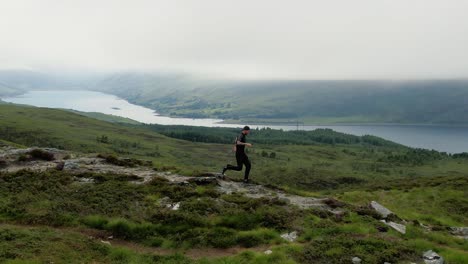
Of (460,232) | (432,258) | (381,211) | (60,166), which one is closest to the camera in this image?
(432,258)

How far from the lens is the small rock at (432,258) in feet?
56.5

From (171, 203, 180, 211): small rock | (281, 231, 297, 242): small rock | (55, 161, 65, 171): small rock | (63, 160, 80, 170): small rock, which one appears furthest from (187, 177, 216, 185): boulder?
(55, 161, 65, 171): small rock

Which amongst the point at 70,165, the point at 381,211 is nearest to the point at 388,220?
the point at 381,211

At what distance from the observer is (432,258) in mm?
17578

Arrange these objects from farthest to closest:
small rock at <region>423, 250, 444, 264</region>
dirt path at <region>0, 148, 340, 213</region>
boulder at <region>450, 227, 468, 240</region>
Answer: dirt path at <region>0, 148, 340, 213</region> < boulder at <region>450, 227, 468, 240</region> < small rock at <region>423, 250, 444, 264</region>

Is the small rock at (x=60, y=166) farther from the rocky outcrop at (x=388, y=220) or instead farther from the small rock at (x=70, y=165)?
the rocky outcrop at (x=388, y=220)

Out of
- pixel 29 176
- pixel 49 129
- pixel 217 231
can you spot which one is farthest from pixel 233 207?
pixel 49 129

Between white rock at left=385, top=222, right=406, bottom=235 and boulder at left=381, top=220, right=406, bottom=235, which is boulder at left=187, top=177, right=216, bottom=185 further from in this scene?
white rock at left=385, top=222, right=406, bottom=235

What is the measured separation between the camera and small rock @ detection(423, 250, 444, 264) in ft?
56.5

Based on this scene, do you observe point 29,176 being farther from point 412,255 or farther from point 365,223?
point 412,255

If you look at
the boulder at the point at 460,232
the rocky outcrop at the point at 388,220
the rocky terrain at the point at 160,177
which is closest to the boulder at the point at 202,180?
the rocky terrain at the point at 160,177

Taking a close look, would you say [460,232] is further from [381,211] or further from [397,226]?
[397,226]

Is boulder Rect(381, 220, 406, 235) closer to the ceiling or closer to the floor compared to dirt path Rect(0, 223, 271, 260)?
closer to the floor

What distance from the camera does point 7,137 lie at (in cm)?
16000
